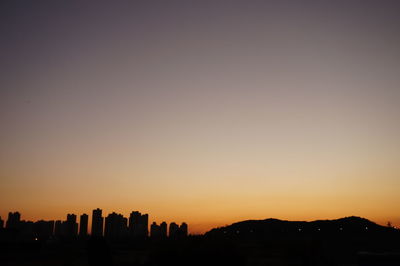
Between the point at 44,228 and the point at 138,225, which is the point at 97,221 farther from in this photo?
the point at 44,228

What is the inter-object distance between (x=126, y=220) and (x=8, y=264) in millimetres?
135396

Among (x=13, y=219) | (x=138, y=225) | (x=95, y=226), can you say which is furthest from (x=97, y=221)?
(x=13, y=219)

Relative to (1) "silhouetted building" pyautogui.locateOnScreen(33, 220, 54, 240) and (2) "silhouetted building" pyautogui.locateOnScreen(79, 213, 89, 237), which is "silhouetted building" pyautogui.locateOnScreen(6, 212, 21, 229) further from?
(2) "silhouetted building" pyautogui.locateOnScreen(79, 213, 89, 237)

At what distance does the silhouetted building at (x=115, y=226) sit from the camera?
550 ft

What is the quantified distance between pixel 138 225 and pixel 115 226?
15.4 metres

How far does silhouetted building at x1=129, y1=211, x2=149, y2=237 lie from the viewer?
18012 cm

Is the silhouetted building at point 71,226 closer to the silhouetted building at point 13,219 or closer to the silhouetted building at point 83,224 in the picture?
the silhouetted building at point 83,224

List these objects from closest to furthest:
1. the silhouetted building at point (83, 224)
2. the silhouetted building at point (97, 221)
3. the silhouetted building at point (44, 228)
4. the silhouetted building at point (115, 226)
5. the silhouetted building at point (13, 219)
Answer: the silhouetted building at point (97, 221) → the silhouetted building at point (115, 226) → the silhouetted building at point (83, 224) → the silhouetted building at point (13, 219) → the silhouetted building at point (44, 228)

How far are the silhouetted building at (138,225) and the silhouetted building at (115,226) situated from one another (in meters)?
3.61

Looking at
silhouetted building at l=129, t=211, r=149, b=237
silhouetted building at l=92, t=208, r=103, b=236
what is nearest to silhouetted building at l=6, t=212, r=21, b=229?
silhouetted building at l=92, t=208, r=103, b=236

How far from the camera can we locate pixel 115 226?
563 ft

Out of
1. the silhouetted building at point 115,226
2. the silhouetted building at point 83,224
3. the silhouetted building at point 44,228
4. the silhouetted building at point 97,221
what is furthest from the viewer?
the silhouetted building at point 44,228

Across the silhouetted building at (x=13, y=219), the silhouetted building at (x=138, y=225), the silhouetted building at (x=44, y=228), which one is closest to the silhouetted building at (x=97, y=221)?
the silhouetted building at (x=138, y=225)

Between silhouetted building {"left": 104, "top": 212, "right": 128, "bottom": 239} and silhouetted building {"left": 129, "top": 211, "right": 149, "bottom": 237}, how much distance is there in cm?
361
